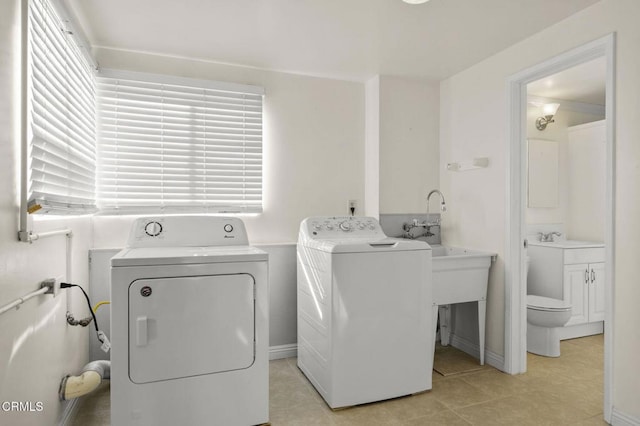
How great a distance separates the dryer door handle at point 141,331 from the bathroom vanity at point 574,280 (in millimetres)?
3331

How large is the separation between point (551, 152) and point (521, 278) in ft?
6.17

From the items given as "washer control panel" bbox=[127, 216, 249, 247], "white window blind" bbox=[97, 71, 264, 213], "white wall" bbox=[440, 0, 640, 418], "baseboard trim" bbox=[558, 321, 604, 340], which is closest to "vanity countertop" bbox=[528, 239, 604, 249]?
"baseboard trim" bbox=[558, 321, 604, 340]

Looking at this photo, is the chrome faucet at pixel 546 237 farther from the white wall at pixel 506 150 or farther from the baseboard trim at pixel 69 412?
the baseboard trim at pixel 69 412

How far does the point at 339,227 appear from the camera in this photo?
273cm

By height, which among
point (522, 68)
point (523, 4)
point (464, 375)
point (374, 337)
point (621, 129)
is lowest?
point (464, 375)

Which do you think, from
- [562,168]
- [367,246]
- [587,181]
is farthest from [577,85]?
[367,246]

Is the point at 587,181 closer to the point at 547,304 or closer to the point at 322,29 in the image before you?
the point at 547,304

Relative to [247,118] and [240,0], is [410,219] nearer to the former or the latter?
[247,118]

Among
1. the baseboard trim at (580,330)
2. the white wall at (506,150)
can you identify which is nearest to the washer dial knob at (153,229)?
the white wall at (506,150)

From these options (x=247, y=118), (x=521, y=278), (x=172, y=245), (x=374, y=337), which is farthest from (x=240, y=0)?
(x=521, y=278)

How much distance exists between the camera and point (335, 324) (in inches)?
85.7

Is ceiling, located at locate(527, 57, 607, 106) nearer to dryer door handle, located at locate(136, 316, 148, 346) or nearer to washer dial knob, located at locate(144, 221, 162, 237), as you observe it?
washer dial knob, located at locate(144, 221, 162, 237)

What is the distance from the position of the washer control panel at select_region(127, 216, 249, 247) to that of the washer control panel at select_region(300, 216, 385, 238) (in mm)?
455

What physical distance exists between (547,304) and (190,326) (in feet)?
8.92
